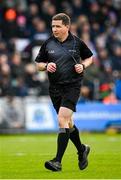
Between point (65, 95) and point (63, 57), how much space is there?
0.58 meters

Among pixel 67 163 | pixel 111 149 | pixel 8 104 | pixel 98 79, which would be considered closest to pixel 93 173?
pixel 67 163

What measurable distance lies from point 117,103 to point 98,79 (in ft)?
4.79

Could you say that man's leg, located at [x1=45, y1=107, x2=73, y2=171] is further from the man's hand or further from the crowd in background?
the crowd in background

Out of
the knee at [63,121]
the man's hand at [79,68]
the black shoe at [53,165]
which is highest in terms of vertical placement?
the man's hand at [79,68]

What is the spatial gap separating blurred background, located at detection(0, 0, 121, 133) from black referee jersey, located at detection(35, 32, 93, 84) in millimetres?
11856

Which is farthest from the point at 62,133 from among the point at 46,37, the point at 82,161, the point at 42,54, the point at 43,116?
the point at 46,37

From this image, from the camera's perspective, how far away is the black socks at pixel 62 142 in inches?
480

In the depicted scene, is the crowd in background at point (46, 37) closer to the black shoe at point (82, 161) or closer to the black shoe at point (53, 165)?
the black shoe at point (82, 161)

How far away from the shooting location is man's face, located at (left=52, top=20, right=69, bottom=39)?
40.9 ft

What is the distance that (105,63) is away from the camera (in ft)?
94.0

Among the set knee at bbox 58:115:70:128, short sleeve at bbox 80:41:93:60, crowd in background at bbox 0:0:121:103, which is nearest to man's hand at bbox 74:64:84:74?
short sleeve at bbox 80:41:93:60

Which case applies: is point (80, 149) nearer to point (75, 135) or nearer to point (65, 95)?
point (75, 135)

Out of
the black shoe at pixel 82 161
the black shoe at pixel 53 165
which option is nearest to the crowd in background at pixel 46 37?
the black shoe at pixel 82 161

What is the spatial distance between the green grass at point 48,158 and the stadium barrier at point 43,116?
82.6 inches
